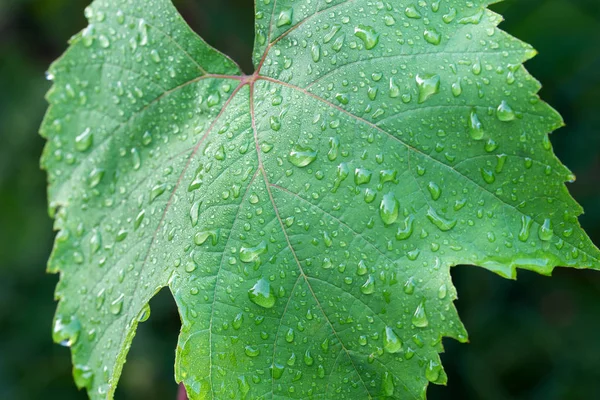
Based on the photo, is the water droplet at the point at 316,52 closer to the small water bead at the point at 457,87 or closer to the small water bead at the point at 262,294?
the small water bead at the point at 457,87

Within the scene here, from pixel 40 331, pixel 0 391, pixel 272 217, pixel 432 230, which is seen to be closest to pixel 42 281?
pixel 40 331

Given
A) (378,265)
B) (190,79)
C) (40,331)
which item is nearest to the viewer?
(378,265)

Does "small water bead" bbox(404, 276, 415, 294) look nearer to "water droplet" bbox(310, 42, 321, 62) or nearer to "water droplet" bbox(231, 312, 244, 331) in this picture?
"water droplet" bbox(231, 312, 244, 331)

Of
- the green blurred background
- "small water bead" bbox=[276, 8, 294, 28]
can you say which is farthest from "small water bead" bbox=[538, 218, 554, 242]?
the green blurred background

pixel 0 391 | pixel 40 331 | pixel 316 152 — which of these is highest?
pixel 316 152

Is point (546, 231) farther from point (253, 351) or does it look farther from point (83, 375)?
point (83, 375)

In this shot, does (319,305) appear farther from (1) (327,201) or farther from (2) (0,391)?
(2) (0,391)
